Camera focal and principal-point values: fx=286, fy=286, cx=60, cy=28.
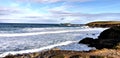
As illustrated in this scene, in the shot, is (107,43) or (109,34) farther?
(109,34)

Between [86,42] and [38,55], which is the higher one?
[38,55]

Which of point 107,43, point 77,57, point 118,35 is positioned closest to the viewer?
point 77,57

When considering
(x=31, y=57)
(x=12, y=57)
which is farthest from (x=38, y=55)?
(x=12, y=57)

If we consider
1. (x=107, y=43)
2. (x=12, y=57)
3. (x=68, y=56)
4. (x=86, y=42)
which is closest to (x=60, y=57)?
(x=68, y=56)

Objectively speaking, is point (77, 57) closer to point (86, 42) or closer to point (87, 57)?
point (87, 57)

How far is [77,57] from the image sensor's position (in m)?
13.7

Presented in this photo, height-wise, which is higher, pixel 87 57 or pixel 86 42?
pixel 87 57

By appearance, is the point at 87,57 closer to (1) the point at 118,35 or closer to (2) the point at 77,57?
(2) the point at 77,57

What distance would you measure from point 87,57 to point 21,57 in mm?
3251

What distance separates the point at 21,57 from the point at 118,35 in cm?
2471

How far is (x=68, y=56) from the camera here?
14055mm

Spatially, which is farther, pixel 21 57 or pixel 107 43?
pixel 107 43

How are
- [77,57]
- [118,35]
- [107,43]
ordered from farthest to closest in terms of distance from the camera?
[118,35]
[107,43]
[77,57]

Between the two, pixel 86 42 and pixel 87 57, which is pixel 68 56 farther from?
pixel 86 42
